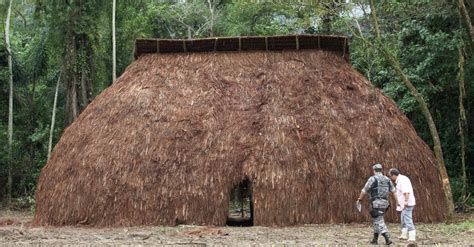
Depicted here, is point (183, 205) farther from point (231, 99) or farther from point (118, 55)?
point (118, 55)

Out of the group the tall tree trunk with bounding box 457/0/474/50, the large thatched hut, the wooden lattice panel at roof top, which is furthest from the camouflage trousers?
the wooden lattice panel at roof top

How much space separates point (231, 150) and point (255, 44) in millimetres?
3401

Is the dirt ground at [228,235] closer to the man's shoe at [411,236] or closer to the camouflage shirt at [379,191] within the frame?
the man's shoe at [411,236]

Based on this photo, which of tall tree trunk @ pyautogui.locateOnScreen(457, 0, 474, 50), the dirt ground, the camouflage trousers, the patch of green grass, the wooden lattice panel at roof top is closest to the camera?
the camouflage trousers

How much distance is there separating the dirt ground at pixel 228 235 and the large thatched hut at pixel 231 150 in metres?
0.58

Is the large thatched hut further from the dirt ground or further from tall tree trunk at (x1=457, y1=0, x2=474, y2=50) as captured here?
tall tree trunk at (x1=457, y1=0, x2=474, y2=50)

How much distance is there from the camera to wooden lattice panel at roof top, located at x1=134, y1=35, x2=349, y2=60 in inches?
591

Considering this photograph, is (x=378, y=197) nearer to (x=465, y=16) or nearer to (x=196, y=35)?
(x=465, y=16)

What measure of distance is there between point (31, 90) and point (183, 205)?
14957 mm

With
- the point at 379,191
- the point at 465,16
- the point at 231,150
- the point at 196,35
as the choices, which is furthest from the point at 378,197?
the point at 196,35

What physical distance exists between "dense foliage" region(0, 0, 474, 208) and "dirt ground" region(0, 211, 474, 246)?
4558mm

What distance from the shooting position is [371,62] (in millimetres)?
20484

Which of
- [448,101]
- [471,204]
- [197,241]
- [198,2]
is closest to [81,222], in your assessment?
[197,241]

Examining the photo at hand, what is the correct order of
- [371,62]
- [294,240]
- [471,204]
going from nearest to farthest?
[294,240]
[471,204]
[371,62]
